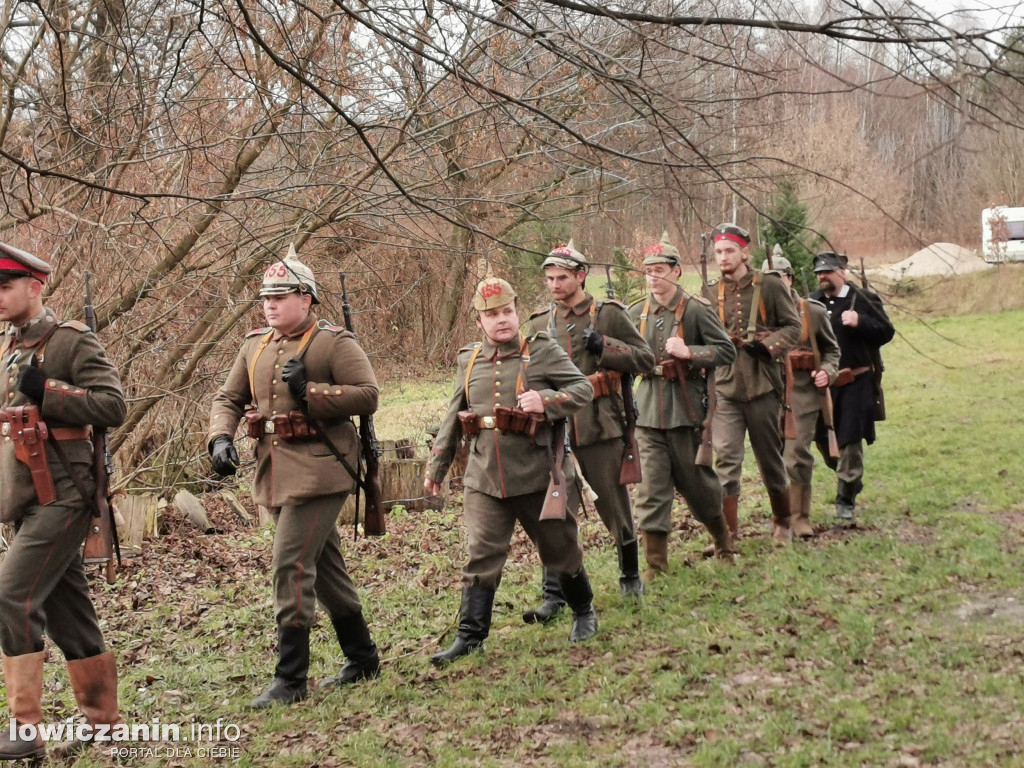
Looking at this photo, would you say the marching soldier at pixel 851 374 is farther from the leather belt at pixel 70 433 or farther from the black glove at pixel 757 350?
the leather belt at pixel 70 433

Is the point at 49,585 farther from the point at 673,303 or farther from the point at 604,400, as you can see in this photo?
the point at 673,303

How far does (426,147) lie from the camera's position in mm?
9656

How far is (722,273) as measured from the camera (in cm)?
937

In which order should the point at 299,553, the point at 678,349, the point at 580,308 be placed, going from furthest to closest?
the point at 678,349 < the point at 580,308 < the point at 299,553

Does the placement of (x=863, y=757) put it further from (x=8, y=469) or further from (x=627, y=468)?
(x=8, y=469)

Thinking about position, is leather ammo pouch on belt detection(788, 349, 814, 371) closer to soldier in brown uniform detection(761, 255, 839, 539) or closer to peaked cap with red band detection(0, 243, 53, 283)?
soldier in brown uniform detection(761, 255, 839, 539)

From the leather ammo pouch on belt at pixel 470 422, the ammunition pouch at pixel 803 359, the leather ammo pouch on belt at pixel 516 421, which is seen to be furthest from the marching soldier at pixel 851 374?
the leather ammo pouch on belt at pixel 470 422

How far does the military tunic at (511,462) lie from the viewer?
6.61 m

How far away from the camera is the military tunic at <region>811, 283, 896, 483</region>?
10.2 meters

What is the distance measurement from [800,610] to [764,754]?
7.50 feet

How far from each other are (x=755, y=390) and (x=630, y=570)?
2046 millimetres

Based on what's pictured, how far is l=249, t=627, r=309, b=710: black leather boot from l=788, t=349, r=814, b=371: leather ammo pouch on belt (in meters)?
5.27

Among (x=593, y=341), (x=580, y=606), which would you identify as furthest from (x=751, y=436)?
(x=580, y=606)

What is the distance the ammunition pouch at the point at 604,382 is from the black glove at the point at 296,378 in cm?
220
